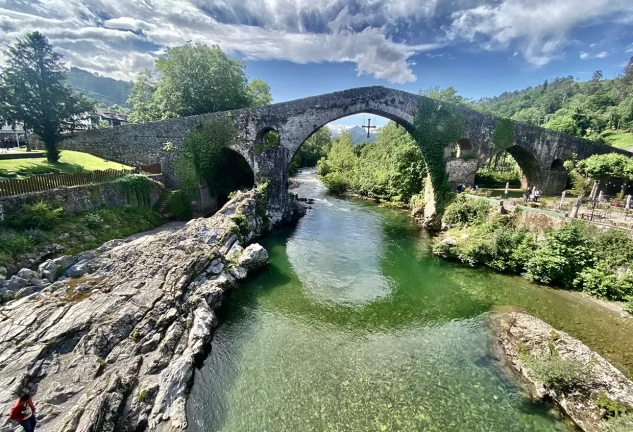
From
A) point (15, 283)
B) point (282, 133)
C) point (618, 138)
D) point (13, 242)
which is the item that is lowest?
point (15, 283)

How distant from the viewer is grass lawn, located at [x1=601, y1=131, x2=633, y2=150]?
3602 cm

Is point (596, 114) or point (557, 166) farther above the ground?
point (596, 114)

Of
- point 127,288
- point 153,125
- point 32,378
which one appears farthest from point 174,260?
point 153,125

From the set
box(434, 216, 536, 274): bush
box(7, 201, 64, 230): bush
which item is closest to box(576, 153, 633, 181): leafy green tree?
box(434, 216, 536, 274): bush

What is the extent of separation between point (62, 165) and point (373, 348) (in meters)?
20.4

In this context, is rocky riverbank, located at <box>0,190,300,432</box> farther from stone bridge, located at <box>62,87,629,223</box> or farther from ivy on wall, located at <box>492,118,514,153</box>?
ivy on wall, located at <box>492,118,514,153</box>

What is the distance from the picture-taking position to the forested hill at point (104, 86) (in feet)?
487

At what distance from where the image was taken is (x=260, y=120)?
2262cm

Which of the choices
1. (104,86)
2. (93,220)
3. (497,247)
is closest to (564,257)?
(497,247)

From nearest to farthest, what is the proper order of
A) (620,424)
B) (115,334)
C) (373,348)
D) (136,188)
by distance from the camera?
(620,424), (115,334), (373,348), (136,188)

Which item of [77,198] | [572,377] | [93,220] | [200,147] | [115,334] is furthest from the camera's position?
[200,147]

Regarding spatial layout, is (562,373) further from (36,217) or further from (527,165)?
(527,165)

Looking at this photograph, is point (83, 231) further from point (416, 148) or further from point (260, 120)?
point (416, 148)

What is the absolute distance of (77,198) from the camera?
1555 cm
